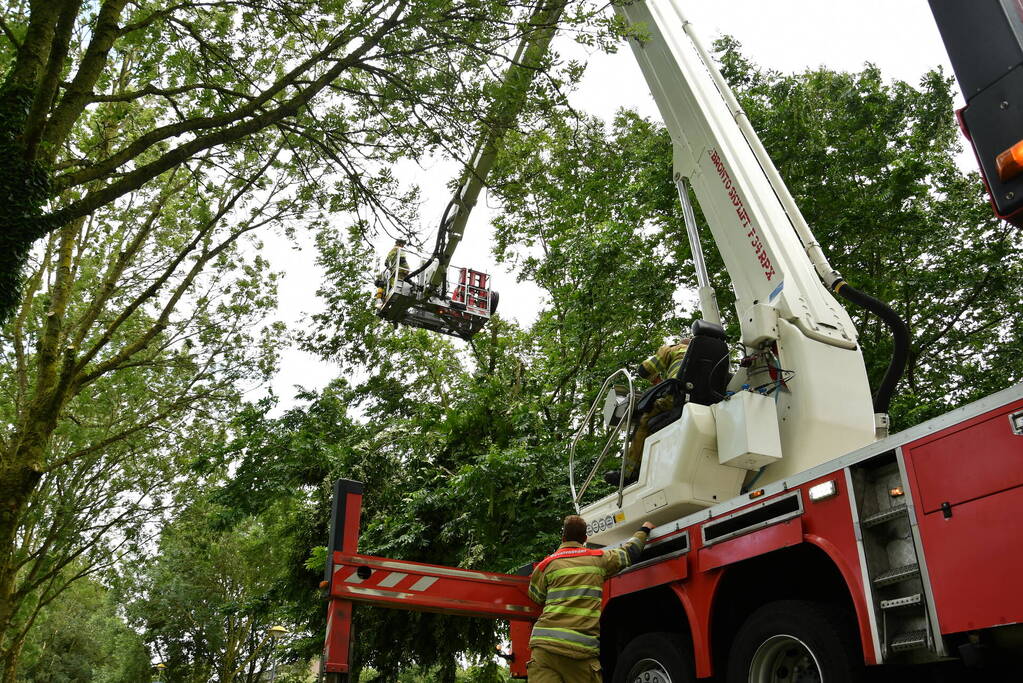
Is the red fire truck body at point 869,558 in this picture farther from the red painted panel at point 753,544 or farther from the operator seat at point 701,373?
the operator seat at point 701,373

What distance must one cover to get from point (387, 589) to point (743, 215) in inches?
171

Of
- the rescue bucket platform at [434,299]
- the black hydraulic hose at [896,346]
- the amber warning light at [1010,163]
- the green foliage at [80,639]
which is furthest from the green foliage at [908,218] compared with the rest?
the green foliage at [80,639]

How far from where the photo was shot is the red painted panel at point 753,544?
4.34 m

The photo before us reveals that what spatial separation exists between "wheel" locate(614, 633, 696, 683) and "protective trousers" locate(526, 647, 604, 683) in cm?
40

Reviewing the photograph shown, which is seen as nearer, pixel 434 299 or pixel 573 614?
pixel 573 614

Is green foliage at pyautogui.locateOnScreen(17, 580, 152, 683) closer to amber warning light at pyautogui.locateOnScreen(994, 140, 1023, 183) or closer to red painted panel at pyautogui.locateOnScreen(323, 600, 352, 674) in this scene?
red painted panel at pyautogui.locateOnScreen(323, 600, 352, 674)

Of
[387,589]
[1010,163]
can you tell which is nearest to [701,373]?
[387,589]

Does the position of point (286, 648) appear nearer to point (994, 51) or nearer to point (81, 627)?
point (994, 51)

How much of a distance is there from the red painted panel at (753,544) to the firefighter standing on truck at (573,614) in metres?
0.73

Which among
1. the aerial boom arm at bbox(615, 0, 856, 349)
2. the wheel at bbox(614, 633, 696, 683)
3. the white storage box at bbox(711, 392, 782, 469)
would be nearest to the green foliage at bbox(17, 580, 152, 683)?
the wheel at bbox(614, 633, 696, 683)

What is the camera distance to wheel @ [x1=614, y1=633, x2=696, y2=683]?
5.21 metres

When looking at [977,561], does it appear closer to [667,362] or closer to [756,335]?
[756,335]

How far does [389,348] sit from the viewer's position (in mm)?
20344

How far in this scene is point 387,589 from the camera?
6270mm
